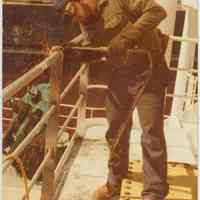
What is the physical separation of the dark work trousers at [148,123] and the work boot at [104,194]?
0.13 m

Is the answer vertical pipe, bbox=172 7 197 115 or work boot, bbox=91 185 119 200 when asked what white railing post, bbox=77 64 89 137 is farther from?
vertical pipe, bbox=172 7 197 115

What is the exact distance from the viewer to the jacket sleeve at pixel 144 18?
3.54 feet

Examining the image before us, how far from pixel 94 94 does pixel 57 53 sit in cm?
667

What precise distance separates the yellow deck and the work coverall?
0.05m

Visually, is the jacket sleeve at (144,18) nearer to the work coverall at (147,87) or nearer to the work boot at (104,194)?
the work coverall at (147,87)

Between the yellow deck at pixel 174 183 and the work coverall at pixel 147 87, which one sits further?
the yellow deck at pixel 174 183

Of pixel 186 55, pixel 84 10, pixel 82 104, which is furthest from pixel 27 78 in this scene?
pixel 186 55

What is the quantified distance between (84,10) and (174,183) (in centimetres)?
69

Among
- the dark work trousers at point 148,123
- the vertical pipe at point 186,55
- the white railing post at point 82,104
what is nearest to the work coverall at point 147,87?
the dark work trousers at point 148,123

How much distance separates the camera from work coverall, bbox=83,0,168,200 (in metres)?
1.09

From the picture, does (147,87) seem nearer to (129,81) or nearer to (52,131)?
(129,81)

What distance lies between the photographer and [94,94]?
7758 mm

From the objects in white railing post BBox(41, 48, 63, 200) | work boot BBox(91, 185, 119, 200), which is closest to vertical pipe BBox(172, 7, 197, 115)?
work boot BBox(91, 185, 119, 200)

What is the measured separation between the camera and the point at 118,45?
109cm
